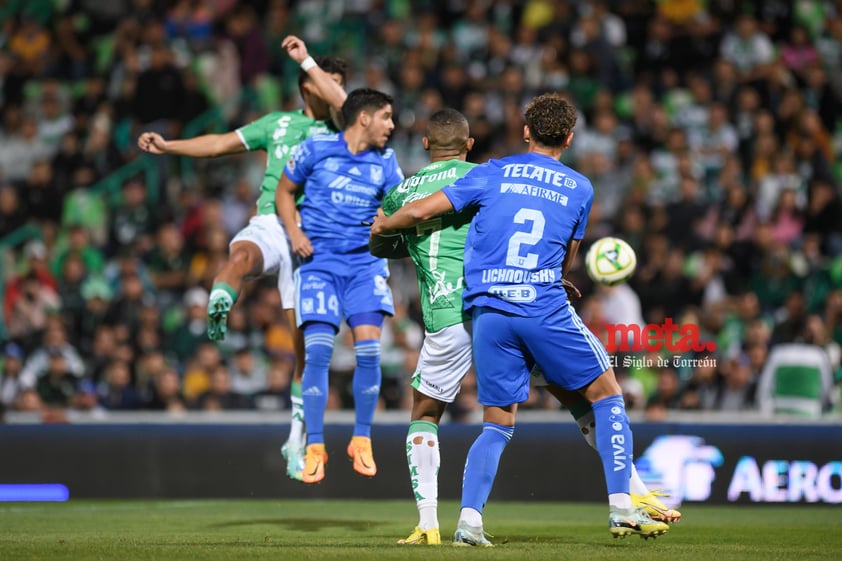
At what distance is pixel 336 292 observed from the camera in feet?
36.2

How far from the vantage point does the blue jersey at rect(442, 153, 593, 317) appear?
8.22 metres

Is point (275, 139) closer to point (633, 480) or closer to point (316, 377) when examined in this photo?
point (316, 377)

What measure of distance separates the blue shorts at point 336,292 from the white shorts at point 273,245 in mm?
344

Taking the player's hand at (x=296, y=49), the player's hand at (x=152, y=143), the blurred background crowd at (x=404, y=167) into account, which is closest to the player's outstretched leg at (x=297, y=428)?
the player's hand at (x=152, y=143)

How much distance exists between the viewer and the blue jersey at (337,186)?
1102 cm

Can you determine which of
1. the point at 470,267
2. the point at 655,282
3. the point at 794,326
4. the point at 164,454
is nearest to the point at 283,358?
the point at 164,454

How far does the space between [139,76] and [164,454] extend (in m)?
7.65

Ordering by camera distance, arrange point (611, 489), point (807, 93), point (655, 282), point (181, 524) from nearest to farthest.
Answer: point (611, 489)
point (181, 524)
point (655, 282)
point (807, 93)

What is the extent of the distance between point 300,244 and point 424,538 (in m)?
3.09

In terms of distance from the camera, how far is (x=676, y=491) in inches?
540

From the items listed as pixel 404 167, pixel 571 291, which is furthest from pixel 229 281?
pixel 404 167

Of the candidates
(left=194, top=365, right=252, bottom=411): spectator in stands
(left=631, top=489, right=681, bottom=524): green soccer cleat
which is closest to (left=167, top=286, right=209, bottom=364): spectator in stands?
(left=194, top=365, right=252, bottom=411): spectator in stands

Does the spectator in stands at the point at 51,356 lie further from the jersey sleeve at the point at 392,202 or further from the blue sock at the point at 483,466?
the blue sock at the point at 483,466

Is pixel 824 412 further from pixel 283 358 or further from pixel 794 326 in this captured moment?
pixel 283 358
